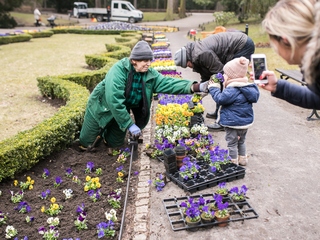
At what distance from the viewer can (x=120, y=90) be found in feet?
13.5

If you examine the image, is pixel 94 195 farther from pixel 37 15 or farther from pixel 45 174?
pixel 37 15

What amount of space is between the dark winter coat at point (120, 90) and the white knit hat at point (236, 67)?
0.65 meters

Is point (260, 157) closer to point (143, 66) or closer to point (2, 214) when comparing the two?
point (143, 66)

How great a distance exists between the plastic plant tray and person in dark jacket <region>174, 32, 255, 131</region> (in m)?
1.50

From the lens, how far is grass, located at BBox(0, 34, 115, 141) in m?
6.59

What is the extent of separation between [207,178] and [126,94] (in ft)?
5.05

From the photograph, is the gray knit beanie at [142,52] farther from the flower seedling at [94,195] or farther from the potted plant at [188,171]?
the flower seedling at [94,195]

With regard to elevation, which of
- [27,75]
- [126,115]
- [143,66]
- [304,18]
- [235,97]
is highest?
[304,18]

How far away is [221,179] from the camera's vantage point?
3918 millimetres

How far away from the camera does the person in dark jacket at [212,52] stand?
4.66 m

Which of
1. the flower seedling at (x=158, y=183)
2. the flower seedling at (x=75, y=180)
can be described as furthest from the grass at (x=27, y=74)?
the flower seedling at (x=158, y=183)

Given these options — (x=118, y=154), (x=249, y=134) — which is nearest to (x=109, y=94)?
(x=118, y=154)

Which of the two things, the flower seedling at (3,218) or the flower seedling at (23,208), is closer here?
the flower seedling at (3,218)

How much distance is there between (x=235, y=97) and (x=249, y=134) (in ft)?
5.95
